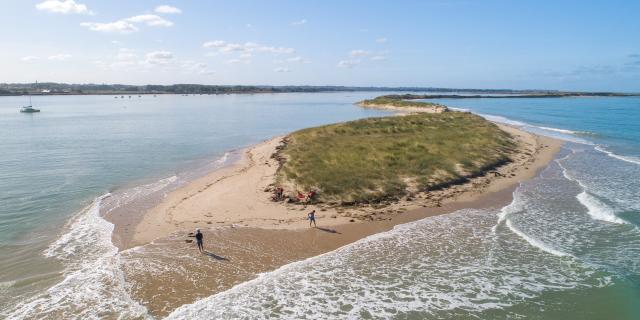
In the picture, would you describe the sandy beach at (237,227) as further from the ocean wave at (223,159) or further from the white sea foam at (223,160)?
the ocean wave at (223,159)

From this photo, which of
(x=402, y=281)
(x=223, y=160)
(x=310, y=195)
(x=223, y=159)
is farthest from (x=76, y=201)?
(x=402, y=281)

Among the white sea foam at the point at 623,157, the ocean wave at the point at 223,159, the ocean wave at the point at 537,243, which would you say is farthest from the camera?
the ocean wave at the point at 223,159

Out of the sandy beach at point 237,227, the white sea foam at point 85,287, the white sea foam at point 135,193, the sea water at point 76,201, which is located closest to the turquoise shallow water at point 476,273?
the sandy beach at point 237,227

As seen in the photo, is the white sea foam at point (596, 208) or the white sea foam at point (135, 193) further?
the white sea foam at point (135, 193)

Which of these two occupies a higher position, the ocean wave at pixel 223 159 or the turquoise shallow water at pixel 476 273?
the ocean wave at pixel 223 159

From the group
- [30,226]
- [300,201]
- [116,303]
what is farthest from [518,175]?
[30,226]

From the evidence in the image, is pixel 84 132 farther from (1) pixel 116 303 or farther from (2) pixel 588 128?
(2) pixel 588 128
